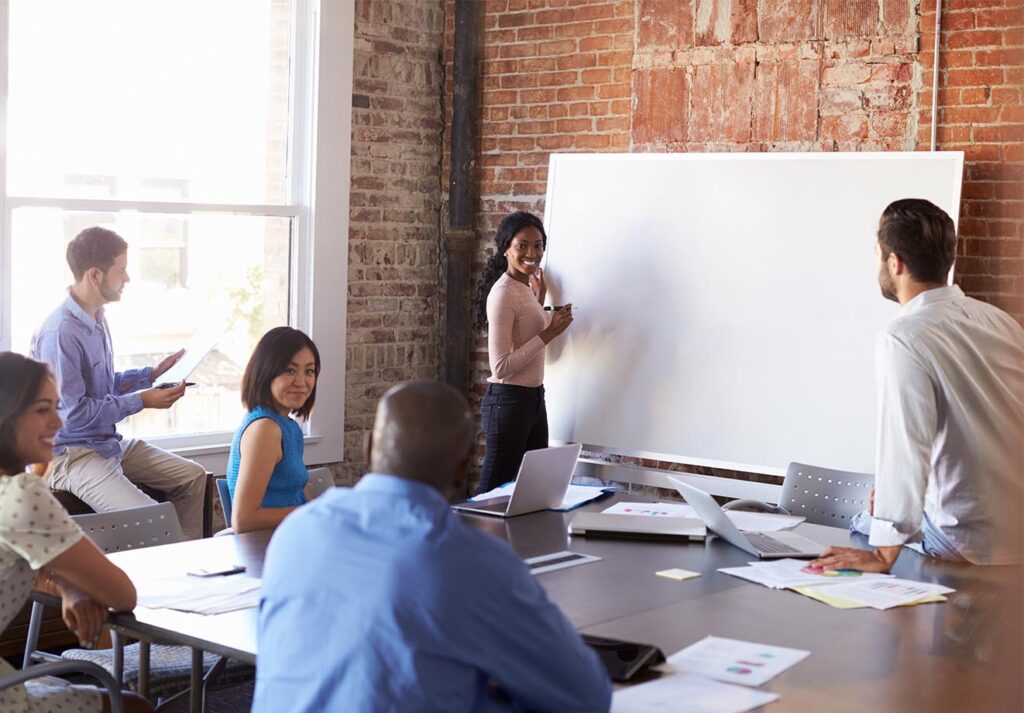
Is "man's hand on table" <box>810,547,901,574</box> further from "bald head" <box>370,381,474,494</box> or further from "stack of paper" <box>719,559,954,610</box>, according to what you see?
"bald head" <box>370,381,474,494</box>

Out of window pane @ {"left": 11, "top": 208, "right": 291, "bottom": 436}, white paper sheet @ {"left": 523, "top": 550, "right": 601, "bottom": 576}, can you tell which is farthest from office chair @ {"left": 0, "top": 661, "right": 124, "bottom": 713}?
window pane @ {"left": 11, "top": 208, "right": 291, "bottom": 436}

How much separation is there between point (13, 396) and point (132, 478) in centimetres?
298

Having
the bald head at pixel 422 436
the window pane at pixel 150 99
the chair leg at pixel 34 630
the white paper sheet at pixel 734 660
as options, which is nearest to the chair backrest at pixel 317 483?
the chair leg at pixel 34 630

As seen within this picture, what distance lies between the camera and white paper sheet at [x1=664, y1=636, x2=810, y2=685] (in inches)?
103

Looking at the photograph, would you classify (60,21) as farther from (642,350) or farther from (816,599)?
(816,599)

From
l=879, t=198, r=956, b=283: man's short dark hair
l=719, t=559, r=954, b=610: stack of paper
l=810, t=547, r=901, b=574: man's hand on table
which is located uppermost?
l=879, t=198, r=956, b=283: man's short dark hair

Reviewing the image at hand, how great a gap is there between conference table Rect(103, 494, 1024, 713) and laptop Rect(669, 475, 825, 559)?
0.05 metres

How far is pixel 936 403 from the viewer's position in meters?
3.47

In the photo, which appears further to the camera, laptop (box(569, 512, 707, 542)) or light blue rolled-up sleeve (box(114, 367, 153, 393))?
light blue rolled-up sleeve (box(114, 367, 153, 393))

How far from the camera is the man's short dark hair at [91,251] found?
5531 millimetres

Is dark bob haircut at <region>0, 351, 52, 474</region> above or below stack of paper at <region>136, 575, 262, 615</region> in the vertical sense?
above

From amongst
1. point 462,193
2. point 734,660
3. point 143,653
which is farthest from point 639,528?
point 462,193

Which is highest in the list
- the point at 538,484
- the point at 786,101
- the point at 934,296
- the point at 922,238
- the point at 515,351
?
the point at 786,101

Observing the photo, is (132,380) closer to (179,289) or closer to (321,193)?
(179,289)
